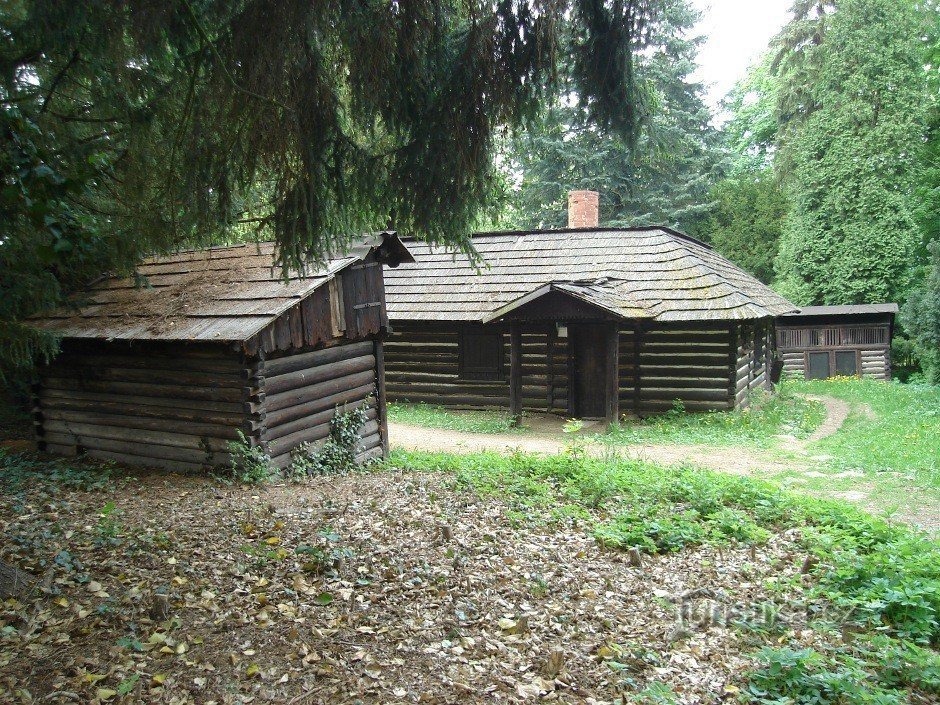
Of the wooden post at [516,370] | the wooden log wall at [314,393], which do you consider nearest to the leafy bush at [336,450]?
the wooden log wall at [314,393]

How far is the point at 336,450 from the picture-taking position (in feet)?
35.2

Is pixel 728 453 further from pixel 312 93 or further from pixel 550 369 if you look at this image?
pixel 312 93

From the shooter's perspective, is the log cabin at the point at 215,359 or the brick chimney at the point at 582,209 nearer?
the log cabin at the point at 215,359

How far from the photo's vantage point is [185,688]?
12.5 ft

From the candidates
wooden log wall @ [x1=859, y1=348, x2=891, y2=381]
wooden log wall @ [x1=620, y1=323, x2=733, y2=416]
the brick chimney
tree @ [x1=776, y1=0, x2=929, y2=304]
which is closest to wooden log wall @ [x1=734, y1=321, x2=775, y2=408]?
wooden log wall @ [x1=620, y1=323, x2=733, y2=416]

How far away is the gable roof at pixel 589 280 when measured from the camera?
15.1 m

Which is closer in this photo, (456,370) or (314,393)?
(314,393)

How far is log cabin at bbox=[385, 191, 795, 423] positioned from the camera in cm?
1516

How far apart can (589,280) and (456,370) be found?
14.6ft

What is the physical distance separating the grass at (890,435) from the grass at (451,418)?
6.82 metres

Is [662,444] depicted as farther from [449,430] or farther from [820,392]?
[820,392]

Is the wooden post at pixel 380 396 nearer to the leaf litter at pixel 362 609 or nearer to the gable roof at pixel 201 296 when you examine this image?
the gable roof at pixel 201 296

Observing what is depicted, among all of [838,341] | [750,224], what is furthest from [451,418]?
[750,224]

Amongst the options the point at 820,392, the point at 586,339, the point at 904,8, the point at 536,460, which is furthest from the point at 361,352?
the point at 904,8
